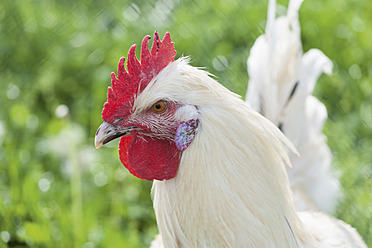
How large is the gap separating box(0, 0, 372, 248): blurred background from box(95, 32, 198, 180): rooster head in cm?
115

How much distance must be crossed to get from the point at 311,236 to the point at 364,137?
6.56ft

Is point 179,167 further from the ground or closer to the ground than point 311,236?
further from the ground

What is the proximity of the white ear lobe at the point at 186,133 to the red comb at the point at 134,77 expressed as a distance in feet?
0.65

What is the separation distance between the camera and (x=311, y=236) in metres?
1.97

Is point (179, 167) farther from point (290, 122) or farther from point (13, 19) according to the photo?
point (13, 19)

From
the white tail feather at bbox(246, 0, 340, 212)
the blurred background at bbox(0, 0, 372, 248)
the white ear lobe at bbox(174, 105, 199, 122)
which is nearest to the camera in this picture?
the white ear lobe at bbox(174, 105, 199, 122)

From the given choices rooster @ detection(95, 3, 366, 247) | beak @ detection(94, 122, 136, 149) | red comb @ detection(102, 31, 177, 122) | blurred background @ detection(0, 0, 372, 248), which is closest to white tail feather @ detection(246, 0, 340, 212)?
blurred background @ detection(0, 0, 372, 248)

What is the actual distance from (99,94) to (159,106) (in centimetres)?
228

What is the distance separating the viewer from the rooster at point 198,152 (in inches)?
65.0

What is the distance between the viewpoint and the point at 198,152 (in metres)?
1.66

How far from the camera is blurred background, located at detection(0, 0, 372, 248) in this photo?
2994mm

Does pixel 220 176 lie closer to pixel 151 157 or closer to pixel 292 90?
pixel 151 157

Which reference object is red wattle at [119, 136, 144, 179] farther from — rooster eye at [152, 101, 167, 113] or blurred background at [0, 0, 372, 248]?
blurred background at [0, 0, 372, 248]

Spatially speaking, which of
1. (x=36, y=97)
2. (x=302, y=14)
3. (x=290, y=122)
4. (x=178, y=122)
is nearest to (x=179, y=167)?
(x=178, y=122)
